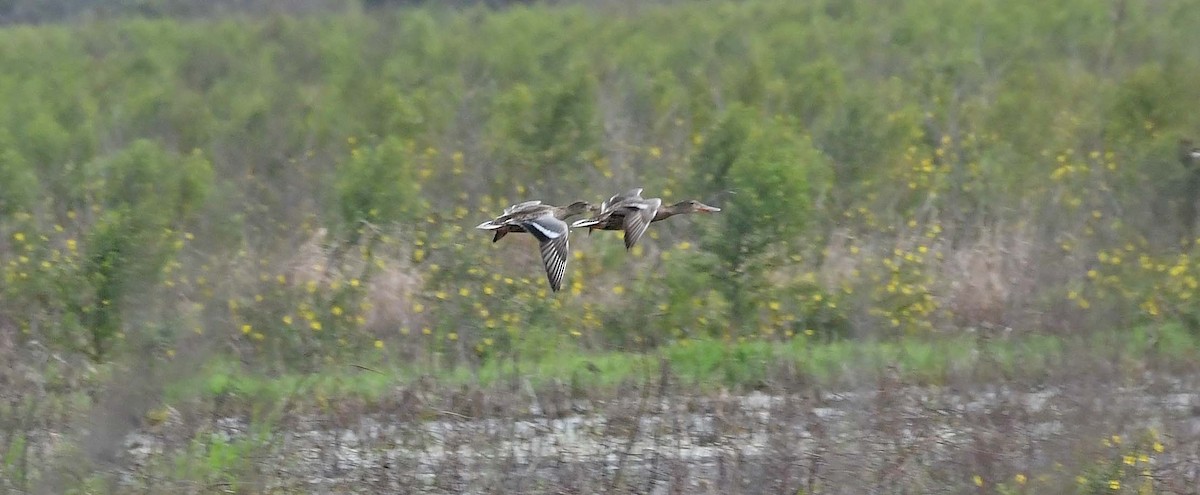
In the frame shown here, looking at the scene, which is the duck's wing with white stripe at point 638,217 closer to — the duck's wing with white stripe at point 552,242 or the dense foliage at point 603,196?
the duck's wing with white stripe at point 552,242

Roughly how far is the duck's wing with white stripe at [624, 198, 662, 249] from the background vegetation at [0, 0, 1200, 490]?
3.87 feet

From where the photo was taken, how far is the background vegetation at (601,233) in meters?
10.6

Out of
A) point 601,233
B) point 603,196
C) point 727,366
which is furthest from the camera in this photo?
point 603,196

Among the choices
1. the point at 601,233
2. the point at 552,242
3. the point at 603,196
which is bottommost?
the point at 552,242

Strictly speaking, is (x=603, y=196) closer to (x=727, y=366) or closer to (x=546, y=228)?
(x=727, y=366)

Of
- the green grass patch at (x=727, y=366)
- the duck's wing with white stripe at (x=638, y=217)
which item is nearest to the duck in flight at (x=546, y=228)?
the duck's wing with white stripe at (x=638, y=217)

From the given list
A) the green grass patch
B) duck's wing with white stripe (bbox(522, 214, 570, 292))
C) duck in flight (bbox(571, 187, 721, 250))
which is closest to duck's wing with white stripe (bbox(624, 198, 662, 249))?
duck in flight (bbox(571, 187, 721, 250))

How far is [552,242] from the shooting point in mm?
7875

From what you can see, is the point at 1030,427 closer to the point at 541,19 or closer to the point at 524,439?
the point at 524,439

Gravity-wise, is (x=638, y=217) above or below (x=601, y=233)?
below

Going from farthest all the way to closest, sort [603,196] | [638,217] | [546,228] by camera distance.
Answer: [603,196], [546,228], [638,217]

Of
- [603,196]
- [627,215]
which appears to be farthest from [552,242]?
[603,196]

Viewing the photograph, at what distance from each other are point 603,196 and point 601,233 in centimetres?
74

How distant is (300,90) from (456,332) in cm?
755
